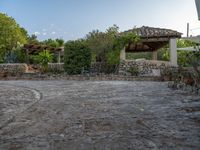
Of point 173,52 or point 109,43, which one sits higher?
point 109,43

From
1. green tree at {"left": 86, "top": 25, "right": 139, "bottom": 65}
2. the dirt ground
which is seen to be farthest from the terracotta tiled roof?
the dirt ground

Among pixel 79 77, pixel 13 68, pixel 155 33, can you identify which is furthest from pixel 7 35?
pixel 155 33

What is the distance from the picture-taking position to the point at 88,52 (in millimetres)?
22281

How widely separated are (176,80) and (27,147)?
33.9ft

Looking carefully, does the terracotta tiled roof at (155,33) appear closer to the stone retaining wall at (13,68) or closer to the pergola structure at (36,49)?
the pergola structure at (36,49)

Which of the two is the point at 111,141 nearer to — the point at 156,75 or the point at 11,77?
the point at 156,75

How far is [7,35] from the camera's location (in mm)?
29594

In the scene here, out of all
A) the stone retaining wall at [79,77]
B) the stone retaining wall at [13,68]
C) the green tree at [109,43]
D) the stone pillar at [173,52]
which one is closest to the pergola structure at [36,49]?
the stone retaining wall at [13,68]

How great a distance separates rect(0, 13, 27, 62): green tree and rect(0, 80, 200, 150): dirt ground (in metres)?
21.6

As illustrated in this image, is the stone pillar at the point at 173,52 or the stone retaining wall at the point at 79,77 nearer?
the stone retaining wall at the point at 79,77

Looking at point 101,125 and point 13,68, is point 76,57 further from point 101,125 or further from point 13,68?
point 101,125

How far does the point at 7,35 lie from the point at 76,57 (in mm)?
11104

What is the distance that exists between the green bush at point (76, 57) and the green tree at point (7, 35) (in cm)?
984

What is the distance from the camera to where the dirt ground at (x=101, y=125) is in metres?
4.91
